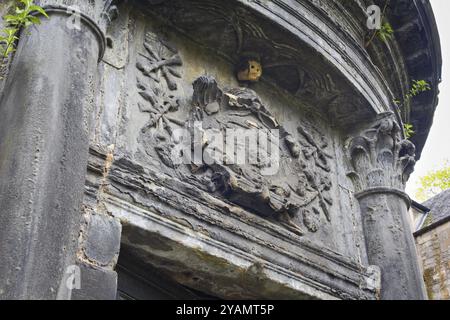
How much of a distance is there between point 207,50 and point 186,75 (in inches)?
16.7

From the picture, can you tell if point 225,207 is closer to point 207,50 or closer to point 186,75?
point 186,75

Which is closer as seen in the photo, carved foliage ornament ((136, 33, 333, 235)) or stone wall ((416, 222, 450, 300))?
carved foliage ornament ((136, 33, 333, 235))

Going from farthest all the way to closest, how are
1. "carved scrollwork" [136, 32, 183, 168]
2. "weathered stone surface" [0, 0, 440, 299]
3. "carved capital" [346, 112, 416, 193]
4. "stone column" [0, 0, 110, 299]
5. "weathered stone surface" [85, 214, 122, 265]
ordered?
1. "carved capital" [346, 112, 416, 193]
2. "carved scrollwork" [136, 32, 183, 168]
3. "weathered stone surface" [85, 214, 122, 265]
4. "weathered stone surface" [0, 0, 440, 299]
5. "stone column" [0, 0, 110, 299]

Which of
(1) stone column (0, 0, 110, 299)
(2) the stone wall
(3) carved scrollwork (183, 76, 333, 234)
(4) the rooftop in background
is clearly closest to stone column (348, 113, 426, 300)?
(3) carved scrollwork (183, 76, 333, 234)

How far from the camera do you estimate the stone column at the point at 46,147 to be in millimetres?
3254

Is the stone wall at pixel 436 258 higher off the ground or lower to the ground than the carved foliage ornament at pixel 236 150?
higher

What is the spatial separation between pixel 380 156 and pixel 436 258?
508 cm

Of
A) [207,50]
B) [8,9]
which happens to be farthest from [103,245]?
[207,50]

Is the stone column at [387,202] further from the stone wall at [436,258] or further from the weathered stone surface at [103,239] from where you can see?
the stone wall at [436,258]

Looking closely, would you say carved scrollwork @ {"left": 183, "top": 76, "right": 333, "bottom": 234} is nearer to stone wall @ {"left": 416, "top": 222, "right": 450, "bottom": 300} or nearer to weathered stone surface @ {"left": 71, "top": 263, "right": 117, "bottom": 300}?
weathered stone surface @ {"left": 71, "top": 263, "right": 117, "bottom": 300}

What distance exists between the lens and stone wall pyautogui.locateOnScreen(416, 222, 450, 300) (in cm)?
1040

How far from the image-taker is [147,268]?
4.60 meters

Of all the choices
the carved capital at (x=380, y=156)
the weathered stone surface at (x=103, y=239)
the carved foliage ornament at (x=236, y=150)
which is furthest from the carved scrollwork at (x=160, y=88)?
the carved capital at (x=380, y=156)

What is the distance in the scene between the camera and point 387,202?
604cm
